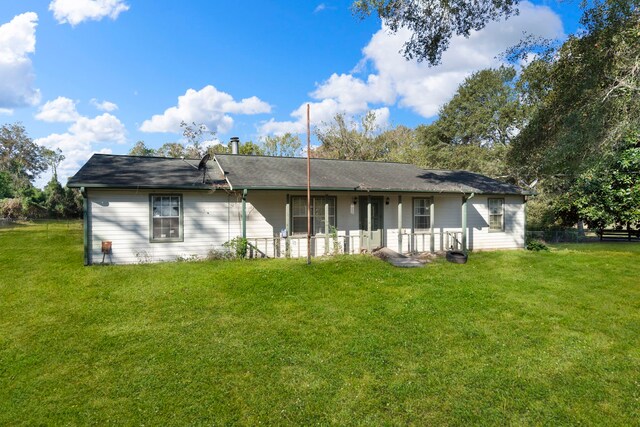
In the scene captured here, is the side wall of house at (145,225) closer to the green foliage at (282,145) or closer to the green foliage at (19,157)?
the green foliage at (282,145)

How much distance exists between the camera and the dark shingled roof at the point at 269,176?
10.4 m

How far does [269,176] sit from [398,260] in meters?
5.09

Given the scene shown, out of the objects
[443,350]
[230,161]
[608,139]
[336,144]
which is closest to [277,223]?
[230,161]

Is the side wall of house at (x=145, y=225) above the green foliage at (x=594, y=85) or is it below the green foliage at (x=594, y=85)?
below

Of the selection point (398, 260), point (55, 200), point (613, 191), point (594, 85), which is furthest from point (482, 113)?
point (55, 200)

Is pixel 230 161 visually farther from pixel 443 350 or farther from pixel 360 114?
pixel 360 114

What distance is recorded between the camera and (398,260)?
10.7 m

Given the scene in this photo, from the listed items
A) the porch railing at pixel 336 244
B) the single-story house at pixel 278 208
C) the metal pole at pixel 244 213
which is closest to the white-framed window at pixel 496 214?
the single-story house at pixel 278 208

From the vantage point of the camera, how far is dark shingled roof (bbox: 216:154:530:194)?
11243 mm

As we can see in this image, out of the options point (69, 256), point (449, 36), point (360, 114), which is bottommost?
point (69, 256)

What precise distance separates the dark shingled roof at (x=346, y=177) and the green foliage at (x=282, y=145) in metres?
22.3

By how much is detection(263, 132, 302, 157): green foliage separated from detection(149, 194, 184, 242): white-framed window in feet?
88.7

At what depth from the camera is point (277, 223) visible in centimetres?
1181

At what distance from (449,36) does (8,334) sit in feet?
41.3
